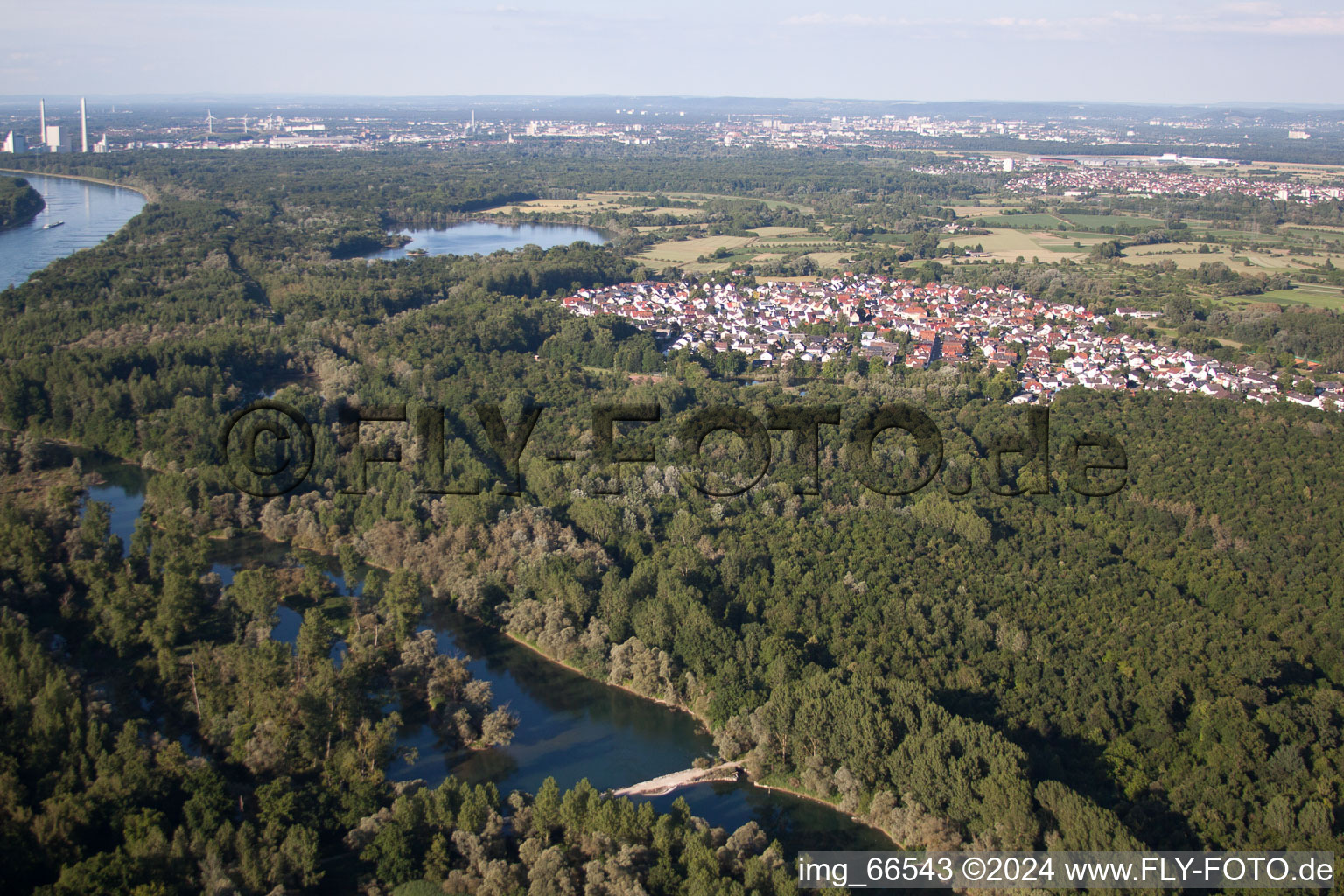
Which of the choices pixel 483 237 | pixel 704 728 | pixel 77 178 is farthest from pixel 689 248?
pixel 77 178

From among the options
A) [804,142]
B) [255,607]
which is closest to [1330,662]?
[255,607]

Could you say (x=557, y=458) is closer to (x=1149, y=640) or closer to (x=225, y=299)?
(x=1149, y=640)

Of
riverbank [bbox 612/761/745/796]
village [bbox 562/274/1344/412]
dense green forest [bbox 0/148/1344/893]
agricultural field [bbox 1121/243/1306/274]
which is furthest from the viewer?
agricultural field [bbox 1121/243/1306/274]

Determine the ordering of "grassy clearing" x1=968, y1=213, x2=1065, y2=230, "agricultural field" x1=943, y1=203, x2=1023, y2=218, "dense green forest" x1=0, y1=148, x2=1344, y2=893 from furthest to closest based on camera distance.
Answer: "agricultural field" x1=943, y1=203, x2=1023, y2=218, "grassy clearing" x1=968, y1=213, x2=1065, y2=230, "dense green forest" x1=0, y1=148, x2=1344, y2=893

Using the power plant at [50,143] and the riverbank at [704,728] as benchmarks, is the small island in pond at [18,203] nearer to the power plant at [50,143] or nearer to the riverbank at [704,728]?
the power plant at [50,143]

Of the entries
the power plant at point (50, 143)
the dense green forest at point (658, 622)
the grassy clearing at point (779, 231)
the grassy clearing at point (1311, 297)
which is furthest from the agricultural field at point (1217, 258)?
the power plant at point (50, 143)

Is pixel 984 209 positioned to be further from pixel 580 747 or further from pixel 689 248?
pixel 580 747

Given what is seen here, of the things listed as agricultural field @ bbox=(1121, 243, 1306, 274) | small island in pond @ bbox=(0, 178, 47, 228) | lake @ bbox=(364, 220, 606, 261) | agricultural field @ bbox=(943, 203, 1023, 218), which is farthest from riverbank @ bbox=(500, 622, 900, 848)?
agricultural field @ bbox=(943, 203, 1023, 218)

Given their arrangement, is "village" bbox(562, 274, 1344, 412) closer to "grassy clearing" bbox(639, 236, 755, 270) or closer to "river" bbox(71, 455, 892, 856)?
"grassy clearing" bbox(639, 236, 755, 270)
